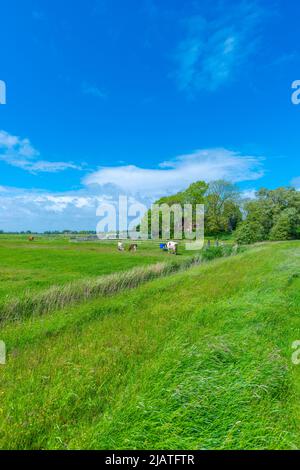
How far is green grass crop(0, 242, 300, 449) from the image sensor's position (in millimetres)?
3137

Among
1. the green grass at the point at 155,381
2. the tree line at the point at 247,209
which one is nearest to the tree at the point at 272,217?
the tree line at the point at 247,209

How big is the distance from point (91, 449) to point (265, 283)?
10910mm

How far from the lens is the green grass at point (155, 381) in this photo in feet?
Answer: 10.3

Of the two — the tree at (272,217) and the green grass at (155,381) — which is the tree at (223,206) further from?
the green grass at (155,381)

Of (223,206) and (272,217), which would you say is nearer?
(272,217)

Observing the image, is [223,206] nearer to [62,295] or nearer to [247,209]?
[247,209]

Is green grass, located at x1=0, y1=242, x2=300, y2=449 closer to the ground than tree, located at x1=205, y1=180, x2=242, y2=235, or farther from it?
closer to the ground

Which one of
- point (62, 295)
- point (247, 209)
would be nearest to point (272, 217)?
point (247, 209)

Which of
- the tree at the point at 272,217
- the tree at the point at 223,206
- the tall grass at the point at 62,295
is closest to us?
the tall grass at the point at 62,295

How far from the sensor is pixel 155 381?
417 centimetres

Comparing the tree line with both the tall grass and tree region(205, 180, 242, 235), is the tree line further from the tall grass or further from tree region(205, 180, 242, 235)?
the tall grass

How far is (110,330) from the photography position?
22.3 ft

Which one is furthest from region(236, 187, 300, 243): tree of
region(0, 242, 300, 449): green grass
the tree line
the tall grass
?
region(0, 242, 300, 449): green grass

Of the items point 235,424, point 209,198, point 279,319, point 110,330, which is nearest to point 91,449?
point 235,424
